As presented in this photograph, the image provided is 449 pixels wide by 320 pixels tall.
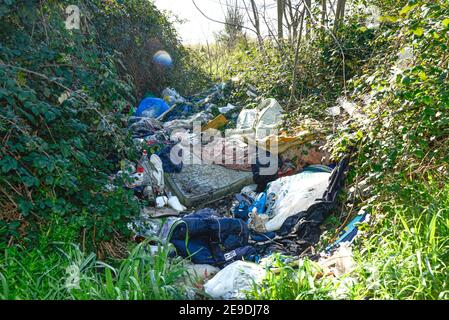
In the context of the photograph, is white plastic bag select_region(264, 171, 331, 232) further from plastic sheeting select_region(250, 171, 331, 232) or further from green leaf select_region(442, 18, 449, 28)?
green leaf select_region(442, 18, 449, 28)

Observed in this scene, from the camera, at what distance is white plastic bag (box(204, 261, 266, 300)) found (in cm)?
274

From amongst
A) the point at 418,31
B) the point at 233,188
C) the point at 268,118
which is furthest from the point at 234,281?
the point at 268,118

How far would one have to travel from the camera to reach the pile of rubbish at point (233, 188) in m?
3.72

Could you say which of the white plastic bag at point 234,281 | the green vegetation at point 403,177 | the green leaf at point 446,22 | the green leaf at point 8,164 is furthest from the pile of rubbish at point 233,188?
the green leaf at point 446,22

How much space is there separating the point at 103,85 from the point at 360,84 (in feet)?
7.87

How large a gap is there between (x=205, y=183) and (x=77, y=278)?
334 cm

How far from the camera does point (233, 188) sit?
5551 mm

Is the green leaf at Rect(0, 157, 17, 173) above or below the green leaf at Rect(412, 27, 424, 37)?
below

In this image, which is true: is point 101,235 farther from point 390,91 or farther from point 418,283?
point 390,91

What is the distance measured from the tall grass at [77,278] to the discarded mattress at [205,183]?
255 centimetres

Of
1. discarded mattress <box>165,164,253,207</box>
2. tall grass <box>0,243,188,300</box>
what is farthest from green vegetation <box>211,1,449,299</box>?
discarded mattress <box>165,164,253,207</box>

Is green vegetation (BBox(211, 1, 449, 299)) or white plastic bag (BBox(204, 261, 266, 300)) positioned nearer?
green vegetation (BBox(211, 1, 449, 299))

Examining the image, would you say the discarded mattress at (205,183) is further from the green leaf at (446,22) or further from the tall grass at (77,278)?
the green leaf at (446,22)

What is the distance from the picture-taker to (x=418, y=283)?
2.24 meters
